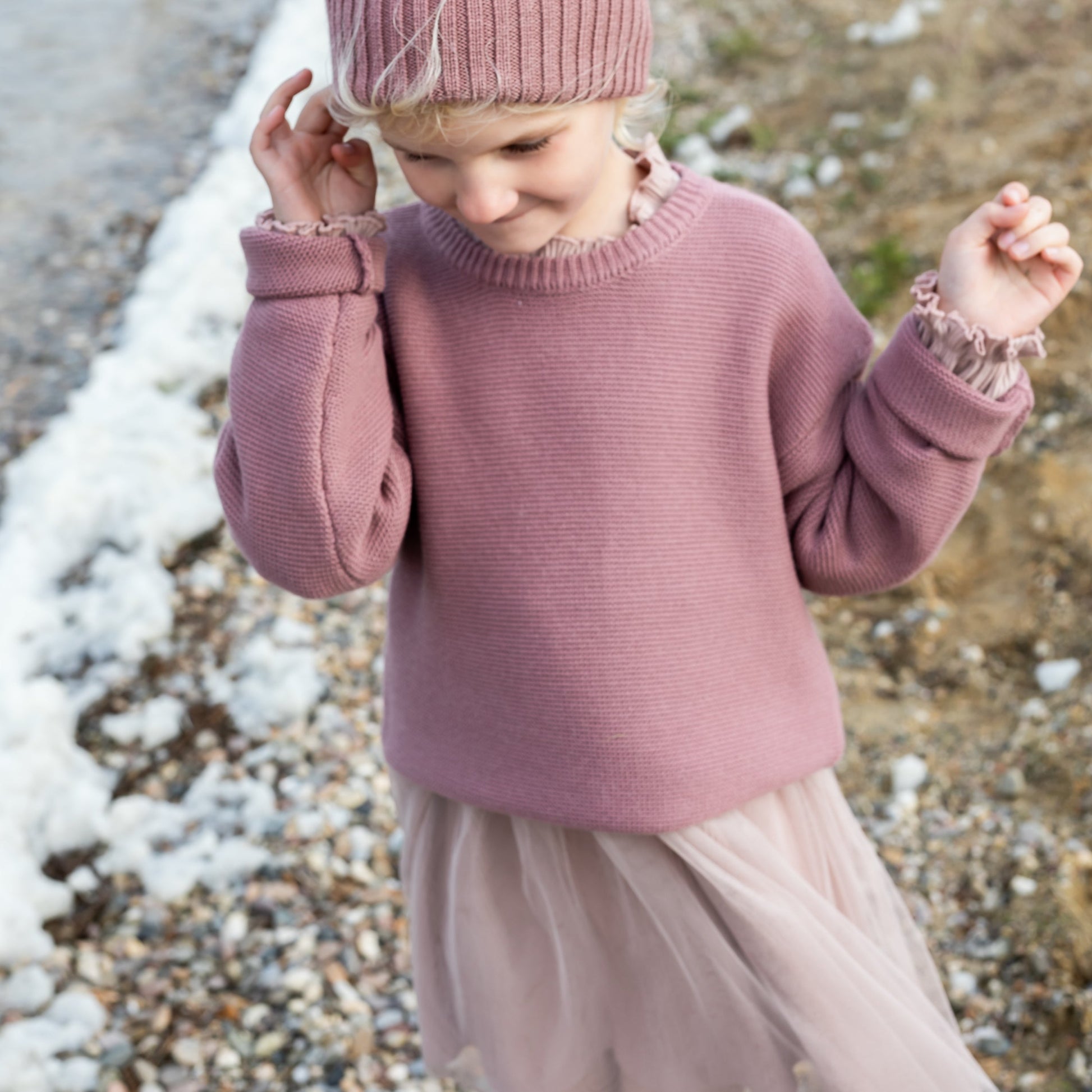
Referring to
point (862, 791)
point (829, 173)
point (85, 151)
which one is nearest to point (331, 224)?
point (862, 791)

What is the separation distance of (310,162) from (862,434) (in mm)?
849

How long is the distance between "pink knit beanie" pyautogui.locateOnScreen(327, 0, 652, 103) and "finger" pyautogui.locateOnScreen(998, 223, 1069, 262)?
56 cm

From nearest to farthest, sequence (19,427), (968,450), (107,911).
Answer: (968,450) → (107,911) → (19,427)

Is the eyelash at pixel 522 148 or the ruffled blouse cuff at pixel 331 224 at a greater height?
the eyelash at pixel 522 148

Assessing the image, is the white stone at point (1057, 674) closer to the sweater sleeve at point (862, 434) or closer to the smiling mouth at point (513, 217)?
the sweater sleeve at point (862, 434)

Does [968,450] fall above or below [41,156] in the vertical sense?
above

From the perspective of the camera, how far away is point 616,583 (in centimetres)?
183

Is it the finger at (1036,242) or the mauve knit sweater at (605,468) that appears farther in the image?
the mauve knit sweater at (605,468)

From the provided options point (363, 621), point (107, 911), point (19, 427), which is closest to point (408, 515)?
point (107, 911)

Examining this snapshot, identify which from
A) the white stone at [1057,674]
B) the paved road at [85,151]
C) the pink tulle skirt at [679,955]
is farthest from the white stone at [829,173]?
the pink tulle skirt at [679,955]

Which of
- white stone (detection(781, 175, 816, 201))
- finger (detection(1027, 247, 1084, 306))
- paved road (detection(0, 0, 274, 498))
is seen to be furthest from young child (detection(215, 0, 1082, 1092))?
white stone (detection(781, 175, 816, 201))

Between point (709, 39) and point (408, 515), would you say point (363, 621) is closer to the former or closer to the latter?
point (408, 515)

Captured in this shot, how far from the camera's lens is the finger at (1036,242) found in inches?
65.1

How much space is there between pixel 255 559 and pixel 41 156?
6097 mm
